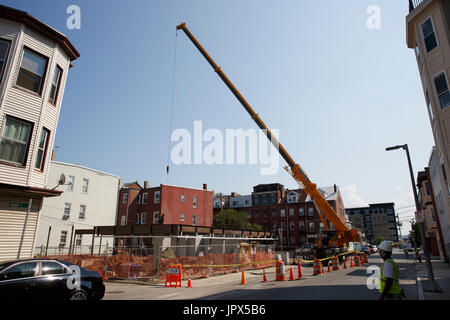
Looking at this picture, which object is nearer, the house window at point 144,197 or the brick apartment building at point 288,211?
the house window at point 144,197

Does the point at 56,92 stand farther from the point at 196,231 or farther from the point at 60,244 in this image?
the point at 60,244

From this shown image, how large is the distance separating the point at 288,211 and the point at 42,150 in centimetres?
5920

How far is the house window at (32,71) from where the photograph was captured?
13352 millimetres

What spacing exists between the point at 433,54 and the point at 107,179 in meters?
36.6

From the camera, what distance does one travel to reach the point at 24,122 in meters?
13.1

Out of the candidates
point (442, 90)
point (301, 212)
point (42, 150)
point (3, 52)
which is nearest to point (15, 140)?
point (42, 150)

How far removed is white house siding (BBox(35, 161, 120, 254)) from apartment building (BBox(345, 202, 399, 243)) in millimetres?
145528

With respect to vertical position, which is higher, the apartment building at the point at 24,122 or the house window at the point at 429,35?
the house window at the point at 429,35

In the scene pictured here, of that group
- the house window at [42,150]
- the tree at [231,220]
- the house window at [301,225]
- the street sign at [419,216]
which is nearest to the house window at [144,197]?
the tree at [231,220]

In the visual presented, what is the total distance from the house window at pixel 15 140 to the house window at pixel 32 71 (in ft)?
6.03

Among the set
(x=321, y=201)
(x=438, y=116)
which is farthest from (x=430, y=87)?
(x=321, y=201)

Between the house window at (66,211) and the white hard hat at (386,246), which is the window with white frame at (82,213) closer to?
the house window at (66,211)

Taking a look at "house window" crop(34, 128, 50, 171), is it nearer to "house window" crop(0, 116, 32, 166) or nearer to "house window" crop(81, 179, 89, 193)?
"house window" crop(0, 116, 32, 166)

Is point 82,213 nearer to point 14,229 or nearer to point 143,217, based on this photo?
point 143,217
